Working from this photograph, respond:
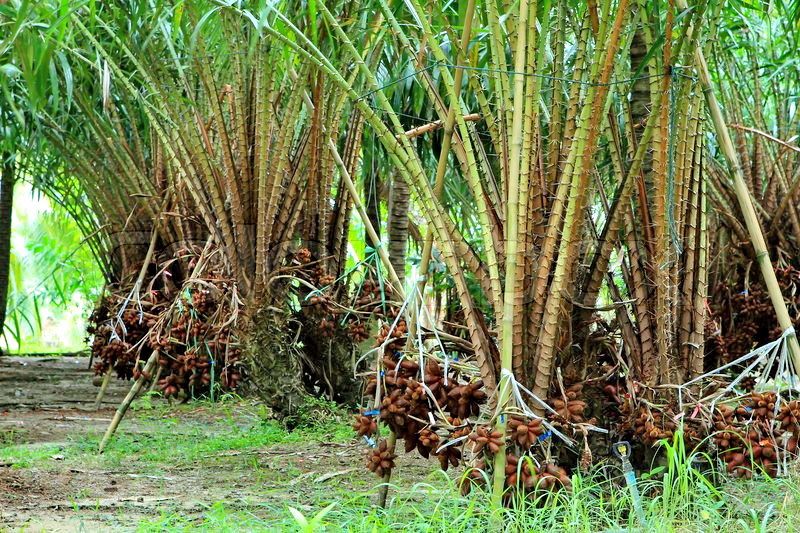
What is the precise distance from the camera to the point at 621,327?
94.1 inches

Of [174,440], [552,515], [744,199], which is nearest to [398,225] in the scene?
[174,440]

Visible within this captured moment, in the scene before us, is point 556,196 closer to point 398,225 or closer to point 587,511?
point 587,511

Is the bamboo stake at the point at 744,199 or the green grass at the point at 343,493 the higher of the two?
the bamboo stake at the point at 744,199

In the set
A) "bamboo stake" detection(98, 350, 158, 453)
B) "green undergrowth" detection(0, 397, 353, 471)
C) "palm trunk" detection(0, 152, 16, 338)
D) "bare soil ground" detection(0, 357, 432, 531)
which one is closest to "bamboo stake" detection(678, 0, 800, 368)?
"bare soil ground" detection(0, 357, 432, 531)

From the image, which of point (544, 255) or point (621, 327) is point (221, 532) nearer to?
point (544, 255)

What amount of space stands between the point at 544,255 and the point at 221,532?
3.00ft

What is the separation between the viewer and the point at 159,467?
3.28 m

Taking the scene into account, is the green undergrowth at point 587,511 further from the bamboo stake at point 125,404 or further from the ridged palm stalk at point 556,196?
the bamboo stake at point 125,404

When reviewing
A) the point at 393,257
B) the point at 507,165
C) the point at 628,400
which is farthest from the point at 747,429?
the point at 393,257

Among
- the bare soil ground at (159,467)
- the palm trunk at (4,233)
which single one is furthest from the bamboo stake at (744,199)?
the palm trunk at (4,233)

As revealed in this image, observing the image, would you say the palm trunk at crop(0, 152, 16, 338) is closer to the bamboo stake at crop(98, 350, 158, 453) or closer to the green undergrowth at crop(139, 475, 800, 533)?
the bamboo stake at crop(98, 350, 158, 453)

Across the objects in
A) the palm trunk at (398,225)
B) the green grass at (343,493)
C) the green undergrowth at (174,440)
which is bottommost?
the green undergrowth at (174,440)

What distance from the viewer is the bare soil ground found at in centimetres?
255

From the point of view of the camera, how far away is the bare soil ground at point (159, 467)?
255 cm
